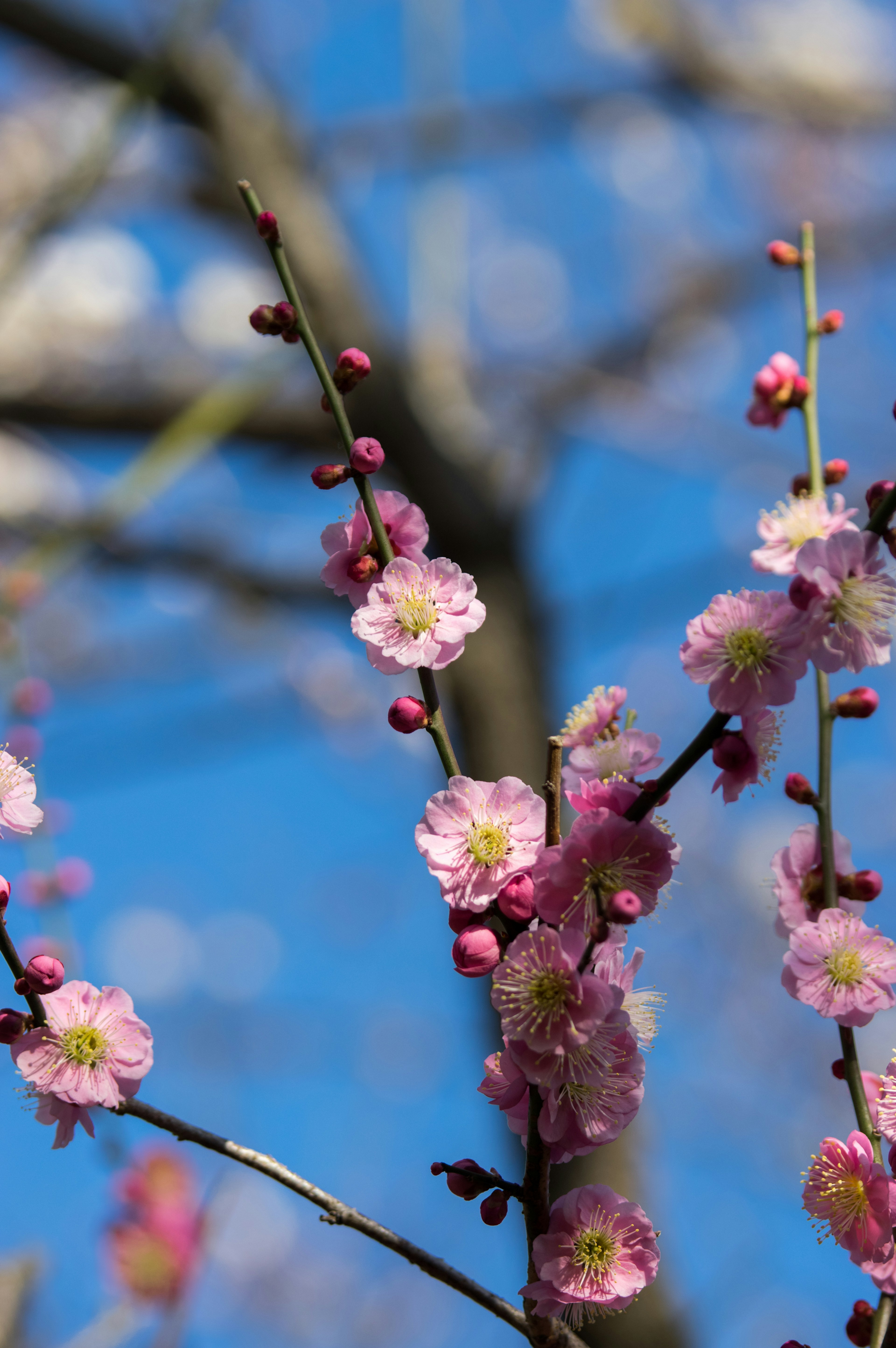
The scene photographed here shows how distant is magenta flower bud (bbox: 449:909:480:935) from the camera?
20.9 inches

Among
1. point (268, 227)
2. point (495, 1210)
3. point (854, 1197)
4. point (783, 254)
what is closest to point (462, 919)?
point (495, 1210)

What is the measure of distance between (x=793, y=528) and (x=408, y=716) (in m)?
0.27

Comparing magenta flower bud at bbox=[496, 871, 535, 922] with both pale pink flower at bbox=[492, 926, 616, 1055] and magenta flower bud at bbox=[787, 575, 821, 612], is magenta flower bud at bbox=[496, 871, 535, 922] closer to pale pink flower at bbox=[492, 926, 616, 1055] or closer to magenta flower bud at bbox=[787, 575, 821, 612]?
pale pink flower at bbox=[492, 926, 616, 1055]

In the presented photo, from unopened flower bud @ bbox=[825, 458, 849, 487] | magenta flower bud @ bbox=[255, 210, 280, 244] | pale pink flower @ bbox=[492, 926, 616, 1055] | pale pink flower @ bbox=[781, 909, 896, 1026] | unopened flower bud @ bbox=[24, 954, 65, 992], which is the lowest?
unopened flower bud @ bbox=[24, 954, 65, 992]

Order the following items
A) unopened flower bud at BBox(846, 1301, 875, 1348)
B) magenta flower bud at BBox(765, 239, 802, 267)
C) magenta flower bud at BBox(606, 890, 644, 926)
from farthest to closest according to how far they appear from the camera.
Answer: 1. magenta flower bud at BBox(765, 239, 802, 267)
2. unopened flower bud at BBox(846, 1301, 875, 1348)
3. magenta flower bud at BBox(606, 890, 644, 926)

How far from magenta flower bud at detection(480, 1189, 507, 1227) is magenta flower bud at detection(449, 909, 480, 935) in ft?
0.44

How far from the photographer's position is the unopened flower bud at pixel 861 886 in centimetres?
63

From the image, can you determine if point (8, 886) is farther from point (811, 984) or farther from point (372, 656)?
point (811, 984)

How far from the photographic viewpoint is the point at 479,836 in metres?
0.53

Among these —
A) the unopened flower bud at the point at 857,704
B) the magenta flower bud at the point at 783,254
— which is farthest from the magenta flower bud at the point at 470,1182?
the magenta flower bud at the point at 783,254

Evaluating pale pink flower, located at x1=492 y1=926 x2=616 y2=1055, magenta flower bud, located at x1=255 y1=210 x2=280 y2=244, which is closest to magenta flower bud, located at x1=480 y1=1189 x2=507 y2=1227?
pale pink flower, located at x1=492 y1=926 x2=616 y2=1055

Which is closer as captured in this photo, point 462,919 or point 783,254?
point 462,919

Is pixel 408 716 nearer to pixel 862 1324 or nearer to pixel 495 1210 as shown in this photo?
pixel 495 1210

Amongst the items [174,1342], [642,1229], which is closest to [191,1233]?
[174,1342]
